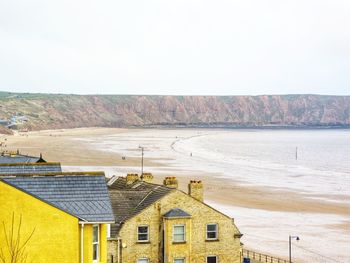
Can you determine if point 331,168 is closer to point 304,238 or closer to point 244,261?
point 304,238

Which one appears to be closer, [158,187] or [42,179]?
[42,179]

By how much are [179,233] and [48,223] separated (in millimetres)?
10530

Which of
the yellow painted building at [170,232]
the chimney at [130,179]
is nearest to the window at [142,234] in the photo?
the yellow painted building at [170,232]

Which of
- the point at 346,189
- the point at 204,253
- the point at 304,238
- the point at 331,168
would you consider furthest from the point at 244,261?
the point at 331,168

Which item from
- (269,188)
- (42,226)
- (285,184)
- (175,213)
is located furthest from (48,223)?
(285,184)

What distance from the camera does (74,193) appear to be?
1914cm

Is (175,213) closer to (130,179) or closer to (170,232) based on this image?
(170,232)

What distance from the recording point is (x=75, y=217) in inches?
705

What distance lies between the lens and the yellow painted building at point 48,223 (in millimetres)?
17344

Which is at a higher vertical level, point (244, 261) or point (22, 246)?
point (22, 246)

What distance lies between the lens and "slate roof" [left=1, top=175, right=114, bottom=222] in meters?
18.5

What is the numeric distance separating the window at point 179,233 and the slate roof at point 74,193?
27.0 feet

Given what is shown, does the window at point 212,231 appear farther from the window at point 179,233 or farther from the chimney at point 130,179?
the chimney at point 130,179

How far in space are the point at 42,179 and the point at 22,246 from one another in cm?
250
